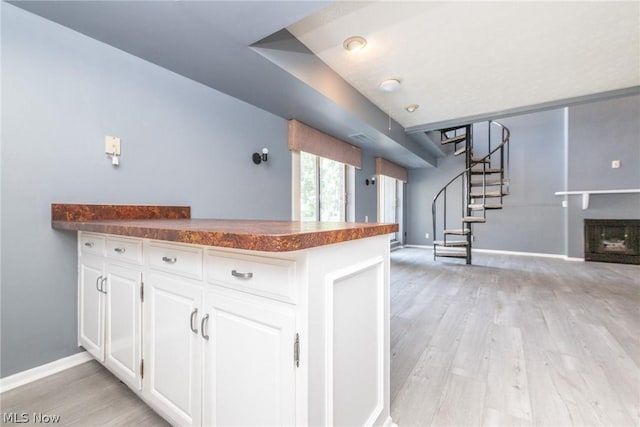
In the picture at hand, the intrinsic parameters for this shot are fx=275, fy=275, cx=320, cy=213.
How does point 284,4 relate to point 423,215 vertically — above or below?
above

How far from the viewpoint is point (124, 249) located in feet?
4.45

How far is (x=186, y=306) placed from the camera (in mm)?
1077

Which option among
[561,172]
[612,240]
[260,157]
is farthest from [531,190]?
[260,157]

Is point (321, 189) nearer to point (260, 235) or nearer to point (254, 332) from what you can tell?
point (254, 332)

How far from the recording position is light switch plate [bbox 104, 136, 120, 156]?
6.06 ft

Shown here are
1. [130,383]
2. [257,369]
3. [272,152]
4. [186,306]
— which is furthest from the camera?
[272,152]

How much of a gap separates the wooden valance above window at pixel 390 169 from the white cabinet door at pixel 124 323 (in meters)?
4.79

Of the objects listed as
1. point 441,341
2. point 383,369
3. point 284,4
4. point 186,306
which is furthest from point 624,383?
point 284,4

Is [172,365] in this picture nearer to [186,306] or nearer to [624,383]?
[186,306]

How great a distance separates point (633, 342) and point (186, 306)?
3.01 meters

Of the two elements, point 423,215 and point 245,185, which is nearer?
point 245,185

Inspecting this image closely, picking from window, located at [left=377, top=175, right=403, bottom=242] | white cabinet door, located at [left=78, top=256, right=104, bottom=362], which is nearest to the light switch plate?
white cabinet door, located at [left=78, top=256, right=104, bottom=362]

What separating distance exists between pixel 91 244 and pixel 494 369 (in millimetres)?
2531

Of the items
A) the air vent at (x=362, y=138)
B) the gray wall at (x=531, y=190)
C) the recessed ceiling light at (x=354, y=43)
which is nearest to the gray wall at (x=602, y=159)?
the gray wall at (x=531, y=190)
